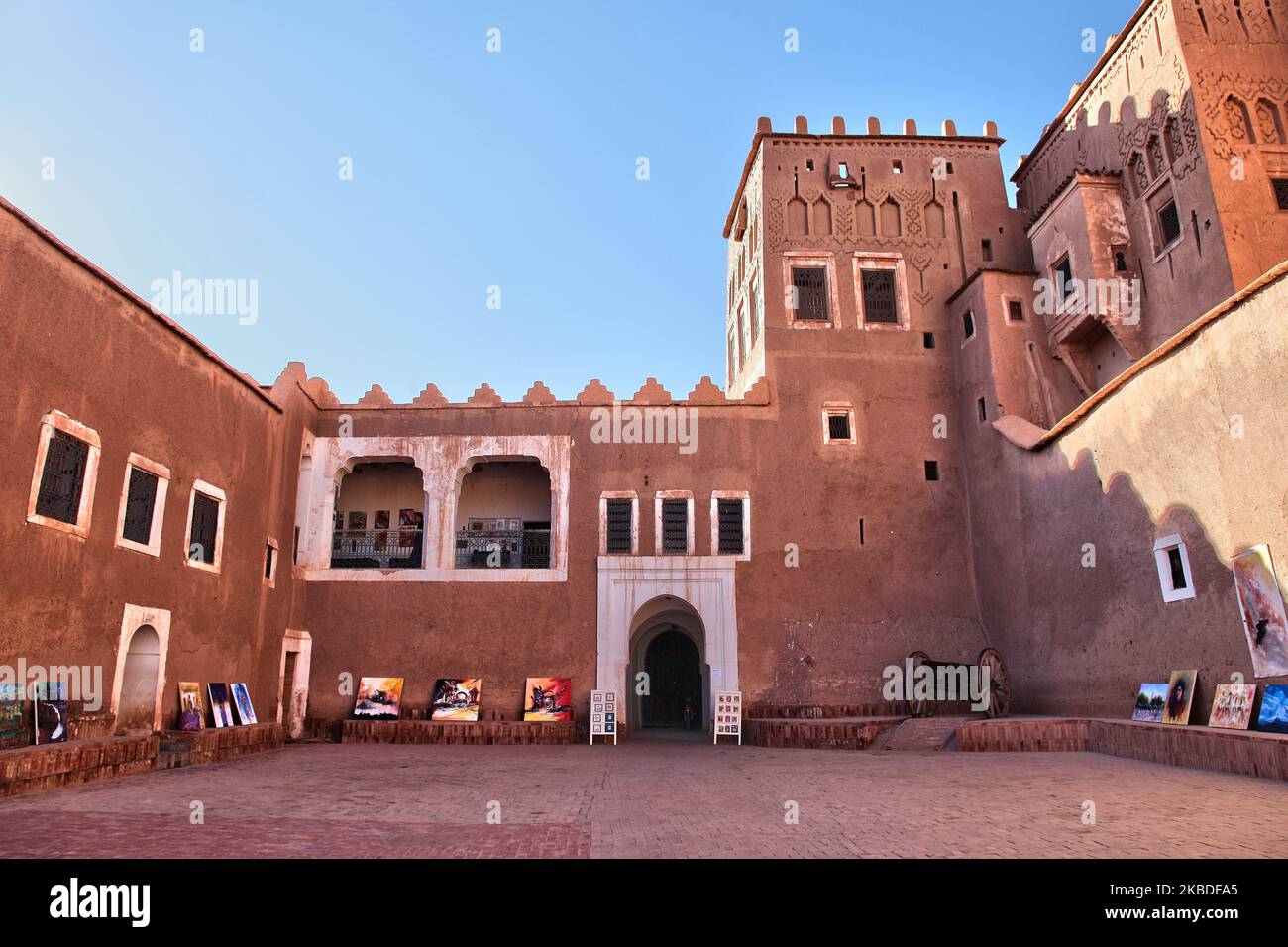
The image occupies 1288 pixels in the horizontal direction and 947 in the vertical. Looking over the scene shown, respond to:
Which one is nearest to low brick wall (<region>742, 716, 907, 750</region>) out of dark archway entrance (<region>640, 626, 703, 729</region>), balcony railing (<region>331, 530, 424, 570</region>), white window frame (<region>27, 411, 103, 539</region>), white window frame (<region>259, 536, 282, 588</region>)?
dark archway entrance (<region>640, 626, 703, 729</region>)

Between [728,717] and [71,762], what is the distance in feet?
39.3

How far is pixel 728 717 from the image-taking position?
18.3 meters

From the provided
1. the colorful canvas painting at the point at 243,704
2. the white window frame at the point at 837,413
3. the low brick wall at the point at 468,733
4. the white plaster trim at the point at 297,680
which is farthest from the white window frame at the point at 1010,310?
the colorful canvas painting at the point at 243,704

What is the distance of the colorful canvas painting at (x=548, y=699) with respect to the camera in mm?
18750

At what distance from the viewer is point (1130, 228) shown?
1800 centimetres

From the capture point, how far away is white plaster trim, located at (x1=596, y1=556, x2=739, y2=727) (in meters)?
19.3

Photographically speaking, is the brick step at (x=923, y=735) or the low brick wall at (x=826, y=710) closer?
the brick step at (x=923, y=735)

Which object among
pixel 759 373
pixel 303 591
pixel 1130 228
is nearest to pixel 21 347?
pixel 303 591

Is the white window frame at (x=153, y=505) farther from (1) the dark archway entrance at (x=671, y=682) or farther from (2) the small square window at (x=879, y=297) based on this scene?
(2) the small square window at (x=879, y=297)

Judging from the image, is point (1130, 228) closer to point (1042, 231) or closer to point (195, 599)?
point (1042, 231)

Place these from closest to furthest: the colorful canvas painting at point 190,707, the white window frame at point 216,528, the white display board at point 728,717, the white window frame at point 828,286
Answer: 1. the colorful canvas painting at point 190,707
2. the white window frame at point 216,528
3. the white display board at point 728,717
4. the white window frame at point 828,286

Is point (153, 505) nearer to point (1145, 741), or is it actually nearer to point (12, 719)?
point (12, 719)

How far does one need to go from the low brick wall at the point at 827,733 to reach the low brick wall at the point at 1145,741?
7.02ft

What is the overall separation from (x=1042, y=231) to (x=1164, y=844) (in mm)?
17616
